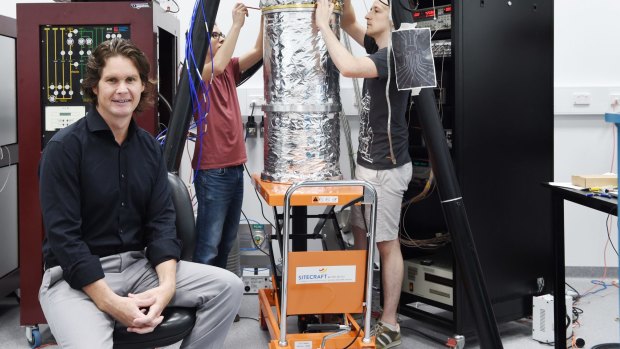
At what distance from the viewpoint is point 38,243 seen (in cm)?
276

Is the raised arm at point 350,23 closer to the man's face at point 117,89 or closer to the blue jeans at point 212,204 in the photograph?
the blue jeans at point 212,204

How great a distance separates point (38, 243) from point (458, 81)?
1.87 m

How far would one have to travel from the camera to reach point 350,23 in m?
2.83

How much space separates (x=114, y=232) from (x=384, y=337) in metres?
1.28

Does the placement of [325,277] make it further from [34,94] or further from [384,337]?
[34,94]

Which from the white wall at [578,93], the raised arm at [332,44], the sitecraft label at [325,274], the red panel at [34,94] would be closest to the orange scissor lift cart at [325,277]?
the sitecraft label at [325,274]

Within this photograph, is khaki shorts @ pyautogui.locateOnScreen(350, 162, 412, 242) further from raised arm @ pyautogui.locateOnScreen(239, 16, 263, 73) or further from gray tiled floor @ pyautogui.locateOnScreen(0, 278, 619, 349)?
raised arm @ pyautogui.locateOnScreen(239, 16, 263, 73)

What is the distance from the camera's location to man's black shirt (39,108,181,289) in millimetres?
A: 1772

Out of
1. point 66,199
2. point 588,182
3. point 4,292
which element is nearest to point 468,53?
point 588,182

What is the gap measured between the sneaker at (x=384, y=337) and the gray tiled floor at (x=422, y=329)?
0.08 m

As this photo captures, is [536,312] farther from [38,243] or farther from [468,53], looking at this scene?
[38,243]

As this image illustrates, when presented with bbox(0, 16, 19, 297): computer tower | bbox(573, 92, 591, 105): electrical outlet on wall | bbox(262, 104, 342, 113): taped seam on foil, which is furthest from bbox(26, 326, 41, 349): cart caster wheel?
bbox(573, 92, 591, 105): electrical outlet on wall

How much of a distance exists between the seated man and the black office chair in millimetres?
28

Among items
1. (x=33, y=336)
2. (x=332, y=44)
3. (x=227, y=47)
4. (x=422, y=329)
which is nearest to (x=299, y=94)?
(x=332, y=44)
